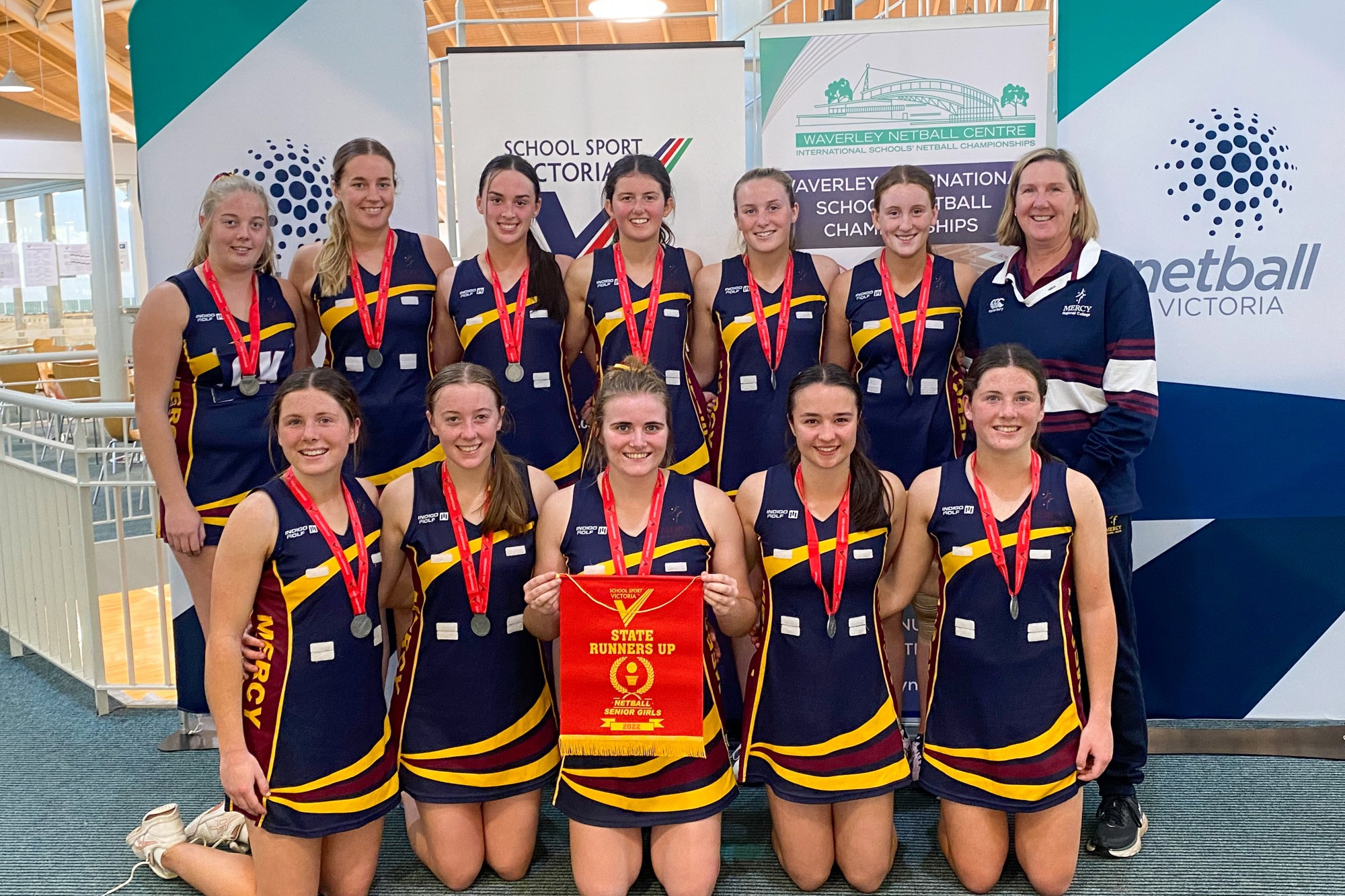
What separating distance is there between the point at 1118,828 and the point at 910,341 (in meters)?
1.52

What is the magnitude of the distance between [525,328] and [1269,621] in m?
2.71

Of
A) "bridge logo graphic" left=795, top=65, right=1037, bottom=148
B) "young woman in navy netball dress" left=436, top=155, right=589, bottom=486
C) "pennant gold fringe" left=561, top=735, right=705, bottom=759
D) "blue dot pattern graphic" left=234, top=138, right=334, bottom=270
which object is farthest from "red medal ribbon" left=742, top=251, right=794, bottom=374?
"blue dot pattern graphic" left=234, top=138, right=334, bottom=270

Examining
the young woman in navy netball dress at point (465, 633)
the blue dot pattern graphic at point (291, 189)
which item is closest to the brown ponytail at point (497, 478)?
the young woman in navy netball dress at point (465, 633)

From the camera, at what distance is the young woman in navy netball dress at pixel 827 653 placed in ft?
9.26

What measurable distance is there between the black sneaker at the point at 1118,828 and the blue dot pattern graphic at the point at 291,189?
125 inches

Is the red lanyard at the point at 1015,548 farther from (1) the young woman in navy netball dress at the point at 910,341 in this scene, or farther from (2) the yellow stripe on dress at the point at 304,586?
(2) the yellow stripe on dress at the point at 304,586

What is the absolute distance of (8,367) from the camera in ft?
38.9

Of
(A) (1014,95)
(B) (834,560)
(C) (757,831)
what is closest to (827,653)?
(B) (834,560)

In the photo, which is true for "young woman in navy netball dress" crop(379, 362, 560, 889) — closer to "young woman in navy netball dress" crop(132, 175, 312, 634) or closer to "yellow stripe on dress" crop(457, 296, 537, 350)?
"yellow stripe on dress" crop(457, 296, 537, 350)

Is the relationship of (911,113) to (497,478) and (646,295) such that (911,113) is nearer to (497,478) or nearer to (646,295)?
(646,295)

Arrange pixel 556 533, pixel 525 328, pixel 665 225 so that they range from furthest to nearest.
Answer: pixel 665 225 < pixel 525 328 < pixel 556 533

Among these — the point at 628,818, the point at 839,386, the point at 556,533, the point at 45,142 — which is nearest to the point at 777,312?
the point at 839,386

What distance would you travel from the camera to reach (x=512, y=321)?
340 centimetres

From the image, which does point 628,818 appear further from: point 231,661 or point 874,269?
point 874,269
